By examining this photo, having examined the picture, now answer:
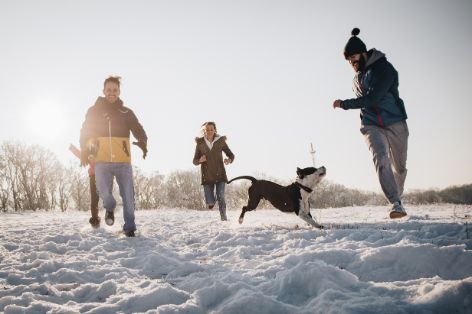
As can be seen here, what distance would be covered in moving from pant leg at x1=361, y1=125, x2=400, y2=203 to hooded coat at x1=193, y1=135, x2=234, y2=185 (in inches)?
145

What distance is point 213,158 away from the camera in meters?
7.94

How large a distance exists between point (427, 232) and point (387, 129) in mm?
2280

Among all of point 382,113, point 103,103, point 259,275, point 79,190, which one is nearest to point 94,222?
point 103,103

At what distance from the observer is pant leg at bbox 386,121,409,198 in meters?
5.43

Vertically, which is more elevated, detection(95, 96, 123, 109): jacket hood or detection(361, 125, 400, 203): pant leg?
detection(95, 96, 123, 109): jacket hood

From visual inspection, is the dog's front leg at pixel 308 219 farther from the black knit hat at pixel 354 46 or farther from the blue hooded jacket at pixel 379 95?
the black knit hat at pixel 354 46

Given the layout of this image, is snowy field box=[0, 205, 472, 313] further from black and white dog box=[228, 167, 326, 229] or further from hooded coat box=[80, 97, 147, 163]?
hooded coat box=[80, 97, 147, 163]

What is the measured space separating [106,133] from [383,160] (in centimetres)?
490

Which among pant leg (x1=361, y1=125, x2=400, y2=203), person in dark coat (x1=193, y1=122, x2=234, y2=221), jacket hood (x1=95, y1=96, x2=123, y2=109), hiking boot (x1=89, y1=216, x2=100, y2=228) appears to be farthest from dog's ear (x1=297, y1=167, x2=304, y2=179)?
hiking boot (x1=89, y1=216, x2=100, y2=228)

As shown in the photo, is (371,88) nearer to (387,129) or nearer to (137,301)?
(387,129)

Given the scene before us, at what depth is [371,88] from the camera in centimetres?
530

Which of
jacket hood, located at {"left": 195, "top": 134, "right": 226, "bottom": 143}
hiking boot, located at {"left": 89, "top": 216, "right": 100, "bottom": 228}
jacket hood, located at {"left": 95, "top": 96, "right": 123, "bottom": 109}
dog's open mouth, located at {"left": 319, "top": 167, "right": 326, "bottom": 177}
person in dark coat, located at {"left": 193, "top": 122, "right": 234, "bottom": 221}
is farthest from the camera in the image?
jacket hood, located at {"left": 195, "top": 134, "right": 226, "bottom": 143}

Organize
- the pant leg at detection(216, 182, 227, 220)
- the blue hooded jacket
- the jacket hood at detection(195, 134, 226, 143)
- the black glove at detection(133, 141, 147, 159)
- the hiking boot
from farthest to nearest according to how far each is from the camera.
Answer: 1. the jacket hood at detection(195, 134, 226, 143)
2. the pant leg at detection(216, 182, 227, 220)
3. the hiking boot
4. the black glove at detection(133, 141, 147, 159)
5. the blue hooded jacket

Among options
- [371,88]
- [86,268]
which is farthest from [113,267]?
[371,88]
